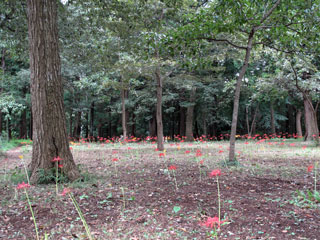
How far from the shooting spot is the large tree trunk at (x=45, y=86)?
434 cm

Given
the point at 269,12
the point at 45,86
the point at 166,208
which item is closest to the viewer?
the point at 166,208

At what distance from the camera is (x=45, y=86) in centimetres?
433

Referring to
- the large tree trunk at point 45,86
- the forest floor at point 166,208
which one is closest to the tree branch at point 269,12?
the forest floor at point 166,208

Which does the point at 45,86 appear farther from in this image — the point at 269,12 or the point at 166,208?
the point at 269,12

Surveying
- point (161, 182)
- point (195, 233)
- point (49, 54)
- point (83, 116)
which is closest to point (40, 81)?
point (49, 54)

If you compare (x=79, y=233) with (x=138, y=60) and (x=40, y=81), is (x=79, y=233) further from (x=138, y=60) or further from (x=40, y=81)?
(x=138, y=60)

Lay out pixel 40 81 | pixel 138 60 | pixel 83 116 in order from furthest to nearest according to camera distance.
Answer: pixel 83 116
pixel 138 60
pixel 40 81

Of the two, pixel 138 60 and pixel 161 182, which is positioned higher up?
pixel 138 60

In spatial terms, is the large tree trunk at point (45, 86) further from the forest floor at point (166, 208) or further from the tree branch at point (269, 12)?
the tree branch at point (269, 12)

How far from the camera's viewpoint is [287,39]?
205 inches

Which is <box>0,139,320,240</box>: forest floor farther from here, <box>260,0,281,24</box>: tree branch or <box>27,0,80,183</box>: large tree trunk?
<box>260,0,281,24</box>: tree branch

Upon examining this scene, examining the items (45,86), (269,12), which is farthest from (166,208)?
(269,12)

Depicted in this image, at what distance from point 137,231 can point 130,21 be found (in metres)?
5.74

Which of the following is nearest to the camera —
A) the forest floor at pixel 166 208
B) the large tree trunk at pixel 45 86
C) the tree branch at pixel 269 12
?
the forest floor at pixel 166 208
